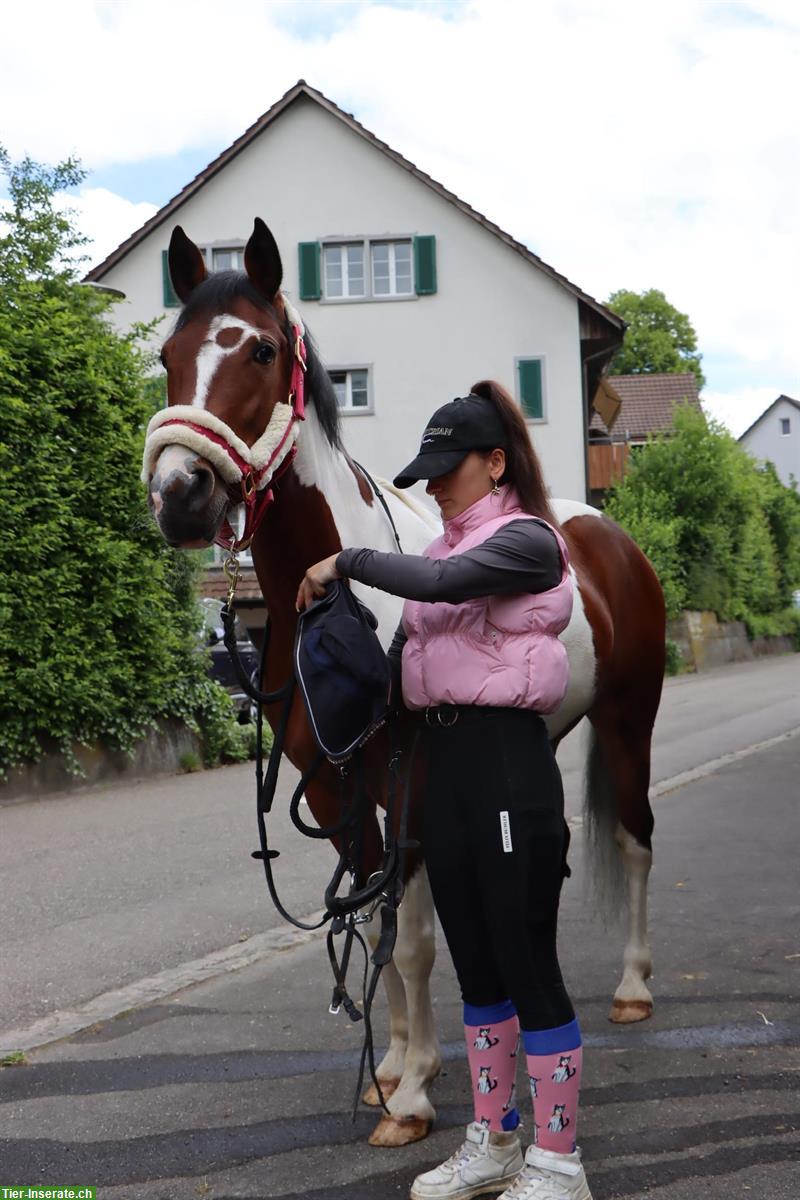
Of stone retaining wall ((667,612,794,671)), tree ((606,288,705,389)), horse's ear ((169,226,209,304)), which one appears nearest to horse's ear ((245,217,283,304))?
horse's ear ((169,226,209,304))

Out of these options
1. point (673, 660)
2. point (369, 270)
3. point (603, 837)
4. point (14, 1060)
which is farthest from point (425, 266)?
point (14, 1060)

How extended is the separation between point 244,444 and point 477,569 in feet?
2.19

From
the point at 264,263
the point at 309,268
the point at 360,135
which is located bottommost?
the point at 264,263

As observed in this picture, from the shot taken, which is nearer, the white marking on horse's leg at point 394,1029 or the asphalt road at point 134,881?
the white marking on horse's leg at point 394,1029

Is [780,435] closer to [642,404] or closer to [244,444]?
[642,404]

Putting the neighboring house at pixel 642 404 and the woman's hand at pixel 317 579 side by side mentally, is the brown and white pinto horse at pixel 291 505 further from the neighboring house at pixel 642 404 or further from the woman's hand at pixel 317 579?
the neighboring house at pixel 642 404

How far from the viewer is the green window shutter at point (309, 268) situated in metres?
28.5

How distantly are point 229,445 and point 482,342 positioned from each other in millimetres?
26521

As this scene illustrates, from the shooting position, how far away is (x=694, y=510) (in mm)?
29000

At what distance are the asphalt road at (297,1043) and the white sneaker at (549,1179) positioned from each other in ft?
0.90

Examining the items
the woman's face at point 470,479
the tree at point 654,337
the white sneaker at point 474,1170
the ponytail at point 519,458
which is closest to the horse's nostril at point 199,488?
the woman's face at point 470,479

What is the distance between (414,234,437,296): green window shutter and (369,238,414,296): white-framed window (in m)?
0.44

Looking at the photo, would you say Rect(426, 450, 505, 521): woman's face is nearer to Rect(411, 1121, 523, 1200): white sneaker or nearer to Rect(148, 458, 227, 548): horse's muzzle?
Rect(148, 458, 227, 548): horse's muzzle

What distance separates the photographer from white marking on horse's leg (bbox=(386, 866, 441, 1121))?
3.53 metres
